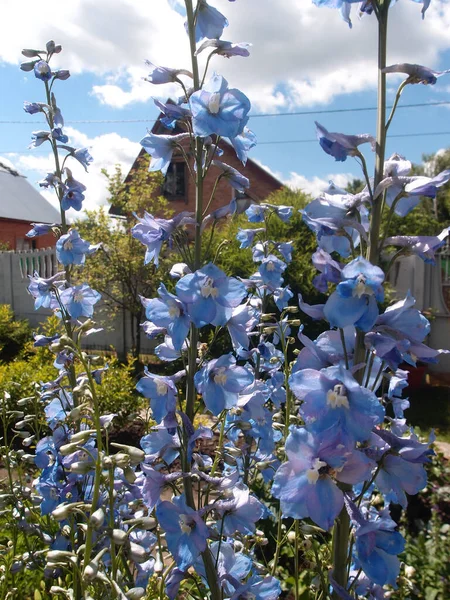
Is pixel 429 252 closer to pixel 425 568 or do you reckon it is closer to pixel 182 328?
pixel 182 328

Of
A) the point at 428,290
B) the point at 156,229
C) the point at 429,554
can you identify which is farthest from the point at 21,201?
the point at 156,229

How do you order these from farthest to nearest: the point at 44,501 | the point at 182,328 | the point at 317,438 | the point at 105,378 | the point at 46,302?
1. the point at 105,378
2. the point at 46,302
3. the point at 44,501
4. the point at 182,328
5. the point at 317,438

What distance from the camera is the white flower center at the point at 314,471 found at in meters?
0.97

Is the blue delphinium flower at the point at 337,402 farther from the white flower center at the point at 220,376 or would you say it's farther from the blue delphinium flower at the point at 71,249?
the blue delphinium flower at the point at 71,249

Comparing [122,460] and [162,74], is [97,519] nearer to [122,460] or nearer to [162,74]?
[122,460]

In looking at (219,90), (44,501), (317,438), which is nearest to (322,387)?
(317,438)

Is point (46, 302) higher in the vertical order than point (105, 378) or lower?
higher

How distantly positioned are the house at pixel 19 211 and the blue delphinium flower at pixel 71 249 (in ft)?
70.0

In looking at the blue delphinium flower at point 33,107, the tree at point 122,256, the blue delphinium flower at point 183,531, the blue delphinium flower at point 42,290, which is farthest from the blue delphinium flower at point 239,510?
the tree at point 122,256

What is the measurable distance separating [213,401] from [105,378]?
13.4 ft

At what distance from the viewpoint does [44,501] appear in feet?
6.55

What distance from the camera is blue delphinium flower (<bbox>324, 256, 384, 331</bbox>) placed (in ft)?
3.14

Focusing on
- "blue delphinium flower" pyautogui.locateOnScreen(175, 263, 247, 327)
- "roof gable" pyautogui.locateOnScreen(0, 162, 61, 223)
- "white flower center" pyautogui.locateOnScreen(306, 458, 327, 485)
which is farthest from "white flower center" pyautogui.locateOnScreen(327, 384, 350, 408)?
"roof gable" pyautogui.locateOnScreen(0, 162, 61, 223)

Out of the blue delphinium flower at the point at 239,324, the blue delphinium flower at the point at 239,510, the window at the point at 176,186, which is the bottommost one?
the blue delphinium flower at the point at 239,510
